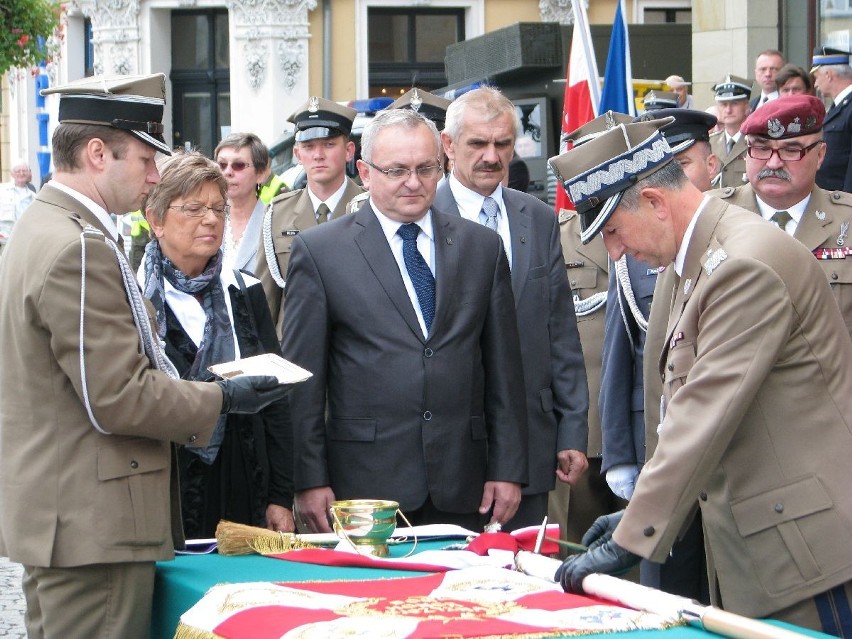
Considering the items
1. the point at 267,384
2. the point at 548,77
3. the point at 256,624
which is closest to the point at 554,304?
the point at 267,384

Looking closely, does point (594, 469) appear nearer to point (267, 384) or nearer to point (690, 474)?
point (267, 384)

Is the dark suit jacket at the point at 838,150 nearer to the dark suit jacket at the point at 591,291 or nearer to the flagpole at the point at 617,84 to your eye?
the flagpole at the point at 617,84

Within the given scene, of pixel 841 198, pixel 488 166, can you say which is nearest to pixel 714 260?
pixel 841 198

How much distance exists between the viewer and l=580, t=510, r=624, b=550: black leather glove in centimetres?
A: 351

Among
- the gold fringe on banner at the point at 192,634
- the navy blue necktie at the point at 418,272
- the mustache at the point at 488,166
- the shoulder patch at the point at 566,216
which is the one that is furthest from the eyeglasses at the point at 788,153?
the gold fringe on banner at the point at 192,634

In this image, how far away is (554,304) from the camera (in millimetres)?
5297

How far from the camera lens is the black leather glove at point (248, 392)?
154 inches

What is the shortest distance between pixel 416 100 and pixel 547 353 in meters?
2.70

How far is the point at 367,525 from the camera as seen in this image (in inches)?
154

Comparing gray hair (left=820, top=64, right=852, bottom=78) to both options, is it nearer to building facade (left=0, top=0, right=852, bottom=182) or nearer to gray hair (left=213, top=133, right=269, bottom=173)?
gray hair (left=213, top=133, right=269, bottom=173)

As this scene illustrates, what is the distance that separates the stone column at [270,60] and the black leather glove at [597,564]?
20.6 meters

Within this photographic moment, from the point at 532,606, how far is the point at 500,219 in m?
2.45

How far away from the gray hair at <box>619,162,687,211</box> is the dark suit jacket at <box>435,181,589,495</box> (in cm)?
172

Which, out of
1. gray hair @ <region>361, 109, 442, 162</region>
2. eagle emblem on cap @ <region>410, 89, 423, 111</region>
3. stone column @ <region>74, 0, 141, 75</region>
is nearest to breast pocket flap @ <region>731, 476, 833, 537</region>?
gray hair @ <region>361, 109, 442, 162</region>
